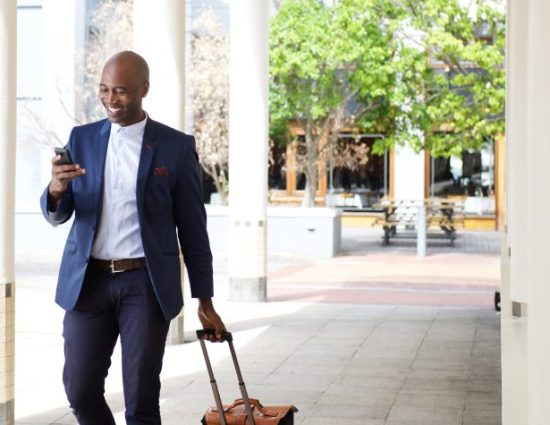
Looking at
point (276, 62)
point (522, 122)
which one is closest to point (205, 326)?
point (522, 122)

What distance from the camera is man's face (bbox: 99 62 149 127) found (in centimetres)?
497

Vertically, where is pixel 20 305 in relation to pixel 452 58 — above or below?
below

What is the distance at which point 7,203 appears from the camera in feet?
23.8

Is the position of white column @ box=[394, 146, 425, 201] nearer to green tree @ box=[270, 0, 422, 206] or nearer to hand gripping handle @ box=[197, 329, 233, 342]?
green tree @ box=[270, 0, 422, 206]

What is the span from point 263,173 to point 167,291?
1083cm

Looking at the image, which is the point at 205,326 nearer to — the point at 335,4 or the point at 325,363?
the point at 325,363

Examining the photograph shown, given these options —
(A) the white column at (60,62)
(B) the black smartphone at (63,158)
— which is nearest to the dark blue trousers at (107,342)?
(B) the black smartphone at (63,158)

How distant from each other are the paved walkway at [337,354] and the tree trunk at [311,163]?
28.5 ft

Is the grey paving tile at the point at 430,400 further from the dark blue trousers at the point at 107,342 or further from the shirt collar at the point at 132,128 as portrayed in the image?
the shirt collar at the point at 132,128

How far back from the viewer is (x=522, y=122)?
397 inches

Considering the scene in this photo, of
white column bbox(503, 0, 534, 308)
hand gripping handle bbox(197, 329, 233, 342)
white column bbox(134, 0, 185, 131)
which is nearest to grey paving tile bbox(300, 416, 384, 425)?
white column bbox(503, 0, 534, 308)

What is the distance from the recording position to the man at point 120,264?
16.5 feet

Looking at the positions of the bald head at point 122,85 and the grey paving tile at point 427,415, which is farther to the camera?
the grey paving tile at point 427,415

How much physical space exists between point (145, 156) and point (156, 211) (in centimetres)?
24
